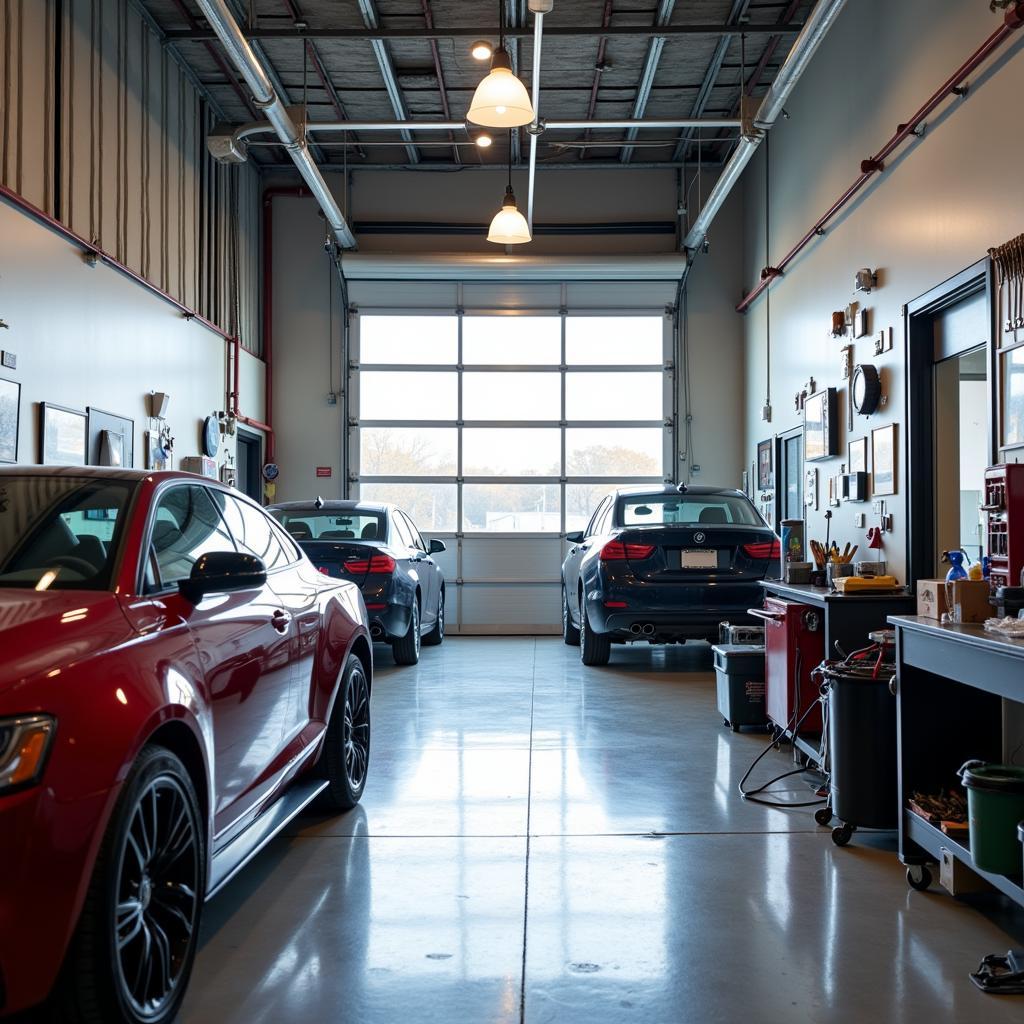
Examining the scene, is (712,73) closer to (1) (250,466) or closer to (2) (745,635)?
(2) (745,635)

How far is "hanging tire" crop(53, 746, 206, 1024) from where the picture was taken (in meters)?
1.98

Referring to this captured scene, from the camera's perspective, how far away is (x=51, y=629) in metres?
2.11

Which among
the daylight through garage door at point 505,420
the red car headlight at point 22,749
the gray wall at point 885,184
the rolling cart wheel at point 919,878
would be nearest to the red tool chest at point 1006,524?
the rolling cart wheel at point 919,878

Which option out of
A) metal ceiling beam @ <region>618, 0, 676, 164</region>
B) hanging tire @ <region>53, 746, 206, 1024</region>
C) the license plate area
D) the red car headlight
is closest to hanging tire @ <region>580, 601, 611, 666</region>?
the license plate area

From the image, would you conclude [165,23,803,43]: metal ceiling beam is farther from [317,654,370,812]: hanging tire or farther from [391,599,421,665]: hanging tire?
[317,654,370,812]: hanging tire

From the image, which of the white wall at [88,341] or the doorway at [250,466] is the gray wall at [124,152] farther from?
the doorway at [250,466]

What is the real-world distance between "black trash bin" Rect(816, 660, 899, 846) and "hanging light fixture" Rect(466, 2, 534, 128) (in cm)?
418

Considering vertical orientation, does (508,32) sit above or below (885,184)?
above

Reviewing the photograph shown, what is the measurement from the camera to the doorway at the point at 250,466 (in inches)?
497

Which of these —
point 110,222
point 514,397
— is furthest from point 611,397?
point 110,222

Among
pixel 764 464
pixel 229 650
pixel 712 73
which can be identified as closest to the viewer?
pixel 229 650

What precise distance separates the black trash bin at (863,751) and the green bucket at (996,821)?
0.84m

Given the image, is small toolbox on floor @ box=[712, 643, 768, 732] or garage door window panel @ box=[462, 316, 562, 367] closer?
small toolbox on floor @ box=[712, 643, 768, 732]

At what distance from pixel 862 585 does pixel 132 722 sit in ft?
11.7
